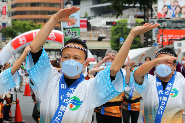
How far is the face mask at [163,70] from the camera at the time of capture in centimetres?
400

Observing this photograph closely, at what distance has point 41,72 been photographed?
278cm

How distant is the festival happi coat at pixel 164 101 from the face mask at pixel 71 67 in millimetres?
1379

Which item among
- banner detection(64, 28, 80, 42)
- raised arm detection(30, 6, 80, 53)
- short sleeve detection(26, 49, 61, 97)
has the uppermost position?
raised arm detection(30, 6, 80, 53)

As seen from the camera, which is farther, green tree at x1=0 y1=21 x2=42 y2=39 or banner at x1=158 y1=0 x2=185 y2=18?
green tree at x1=0 y1=21 x2=42 y2=39

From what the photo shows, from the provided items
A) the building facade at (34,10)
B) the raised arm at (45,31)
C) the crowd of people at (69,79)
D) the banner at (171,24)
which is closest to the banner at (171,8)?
the banner at (171,24)

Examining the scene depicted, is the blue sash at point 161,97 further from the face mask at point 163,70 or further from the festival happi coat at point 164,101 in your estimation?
the face mask at point 163,70

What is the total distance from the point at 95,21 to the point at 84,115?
7211 cm

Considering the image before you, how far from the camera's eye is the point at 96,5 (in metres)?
87.2

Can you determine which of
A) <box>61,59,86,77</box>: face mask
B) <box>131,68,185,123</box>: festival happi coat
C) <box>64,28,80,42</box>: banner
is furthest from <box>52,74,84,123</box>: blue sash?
<box>64,28,80,42</box>: banner

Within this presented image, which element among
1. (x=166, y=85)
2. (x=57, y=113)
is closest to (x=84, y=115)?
(x=57, y=113)

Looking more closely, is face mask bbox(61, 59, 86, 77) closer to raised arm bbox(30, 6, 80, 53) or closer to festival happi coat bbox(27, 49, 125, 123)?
festival happi coat bbox(27, 49, 125, 123)

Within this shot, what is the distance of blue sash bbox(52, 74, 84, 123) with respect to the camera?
2.78m

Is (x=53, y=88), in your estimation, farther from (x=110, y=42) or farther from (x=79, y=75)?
(x=110, y=42)

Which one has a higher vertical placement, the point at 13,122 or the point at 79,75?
the point at 79,75
